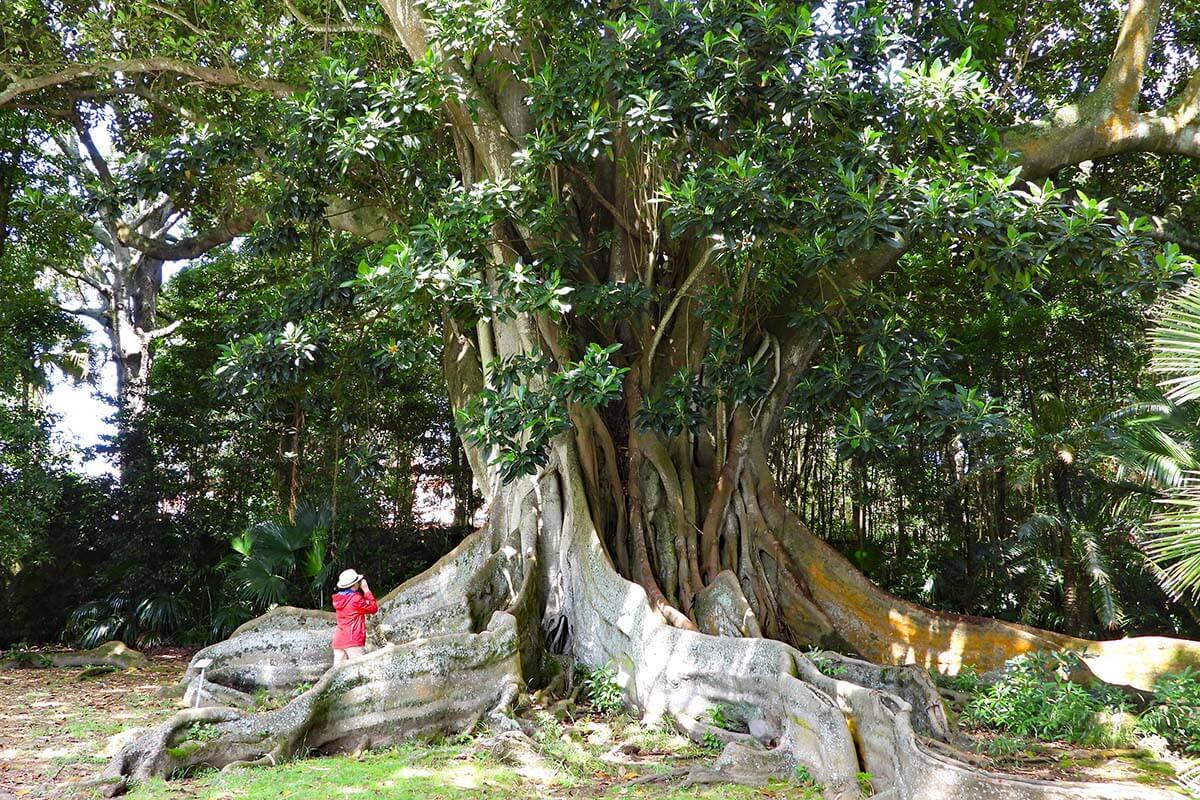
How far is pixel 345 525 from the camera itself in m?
11.5

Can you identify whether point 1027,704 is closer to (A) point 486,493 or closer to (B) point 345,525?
(A) point 486,493

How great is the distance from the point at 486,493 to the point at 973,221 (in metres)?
4.95

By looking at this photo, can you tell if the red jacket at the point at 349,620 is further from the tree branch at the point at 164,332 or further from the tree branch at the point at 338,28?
the tree branch at the point at 164,332

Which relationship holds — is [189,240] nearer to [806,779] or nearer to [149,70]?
[149,70]

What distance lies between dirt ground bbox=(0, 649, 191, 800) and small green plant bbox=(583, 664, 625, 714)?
331cm

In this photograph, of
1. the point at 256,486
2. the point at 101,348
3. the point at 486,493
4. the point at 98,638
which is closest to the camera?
the point at 486,493

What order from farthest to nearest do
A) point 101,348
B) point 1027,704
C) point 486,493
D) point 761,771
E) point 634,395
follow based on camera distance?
point 101,348, point 486,493, point 634,395, point 1027,704, point 761,771

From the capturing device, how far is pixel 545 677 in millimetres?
7230

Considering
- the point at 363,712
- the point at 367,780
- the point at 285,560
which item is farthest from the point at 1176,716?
the point at 285,560

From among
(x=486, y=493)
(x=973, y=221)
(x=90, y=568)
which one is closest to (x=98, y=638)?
(x=90, y=568)

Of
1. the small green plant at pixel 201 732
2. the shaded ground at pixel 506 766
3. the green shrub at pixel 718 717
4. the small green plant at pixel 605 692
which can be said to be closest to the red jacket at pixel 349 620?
the shaded ground at pixel 506 766

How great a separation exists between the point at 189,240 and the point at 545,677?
24.8 feet

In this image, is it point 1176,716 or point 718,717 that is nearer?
point 1176,716

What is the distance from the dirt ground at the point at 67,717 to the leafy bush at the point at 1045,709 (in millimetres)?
5785
